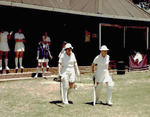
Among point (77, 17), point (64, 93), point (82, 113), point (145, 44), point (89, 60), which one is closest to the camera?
point (82, 113)

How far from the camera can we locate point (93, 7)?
62.4 ft

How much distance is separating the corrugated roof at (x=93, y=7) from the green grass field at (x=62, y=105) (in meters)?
4.08

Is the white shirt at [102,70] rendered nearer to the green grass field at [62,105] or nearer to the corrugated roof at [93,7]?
the green grass field at [62,105]

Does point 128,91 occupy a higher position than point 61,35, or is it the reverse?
point 61,35

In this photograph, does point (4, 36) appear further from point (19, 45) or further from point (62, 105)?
point (62, 105)

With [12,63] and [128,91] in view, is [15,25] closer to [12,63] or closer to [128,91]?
[12,63]

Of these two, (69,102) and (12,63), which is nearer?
(69,102)

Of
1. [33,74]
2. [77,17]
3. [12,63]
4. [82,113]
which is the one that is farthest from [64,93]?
[77,17]

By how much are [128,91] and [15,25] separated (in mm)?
7978

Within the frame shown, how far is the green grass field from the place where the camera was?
8.39m

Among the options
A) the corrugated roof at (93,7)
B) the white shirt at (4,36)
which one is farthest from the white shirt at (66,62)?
the white shirt at (4,36)

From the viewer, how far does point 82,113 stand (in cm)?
838

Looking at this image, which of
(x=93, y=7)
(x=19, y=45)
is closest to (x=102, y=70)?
(x=19, y=45)

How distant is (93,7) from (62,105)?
10.8 m
